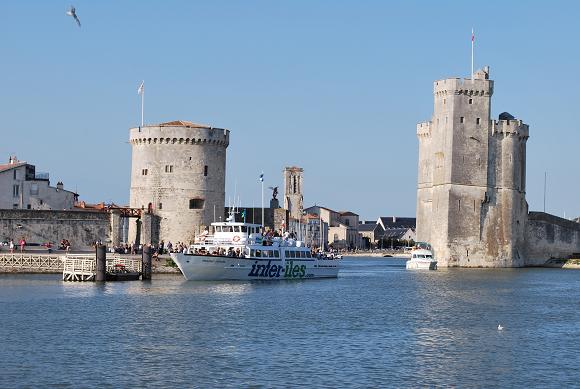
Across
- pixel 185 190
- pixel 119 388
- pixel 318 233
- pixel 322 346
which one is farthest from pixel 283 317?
pixel 318 233

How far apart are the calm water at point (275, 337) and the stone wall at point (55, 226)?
9964mm

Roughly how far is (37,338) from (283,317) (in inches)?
404

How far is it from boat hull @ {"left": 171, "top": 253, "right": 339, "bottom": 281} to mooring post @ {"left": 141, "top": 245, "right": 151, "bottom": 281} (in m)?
1.23

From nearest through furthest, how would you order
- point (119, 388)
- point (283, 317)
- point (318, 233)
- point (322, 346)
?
point (119, 388), point (322, 346), point (283, 317), point (318, 233)

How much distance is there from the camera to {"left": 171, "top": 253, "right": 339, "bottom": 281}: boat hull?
53.7 m

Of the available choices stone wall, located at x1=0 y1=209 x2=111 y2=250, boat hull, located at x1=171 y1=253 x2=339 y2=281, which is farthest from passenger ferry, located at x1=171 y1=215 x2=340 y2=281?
stone wall, located at x1=0 y1=209 x2=111 y2=250

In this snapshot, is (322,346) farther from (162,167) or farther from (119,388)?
(162,167)

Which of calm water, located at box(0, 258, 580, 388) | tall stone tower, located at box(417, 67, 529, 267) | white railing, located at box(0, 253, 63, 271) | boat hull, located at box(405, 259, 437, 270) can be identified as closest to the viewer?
calm water, located at box(0, 258, 580, 388)

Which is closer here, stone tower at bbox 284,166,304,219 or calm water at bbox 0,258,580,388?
calm water at bbox 0,258,580,388

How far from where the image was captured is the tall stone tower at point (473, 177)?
8300cm

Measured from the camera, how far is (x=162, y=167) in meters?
68.1

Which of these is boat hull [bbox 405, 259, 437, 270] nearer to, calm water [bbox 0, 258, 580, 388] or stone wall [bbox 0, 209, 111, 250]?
stone wall [bbox 0, 209, 111, 250]

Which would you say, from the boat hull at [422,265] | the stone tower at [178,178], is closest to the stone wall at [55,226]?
the stone tower at [178,178]

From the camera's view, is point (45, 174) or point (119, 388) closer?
point (119, 388)
